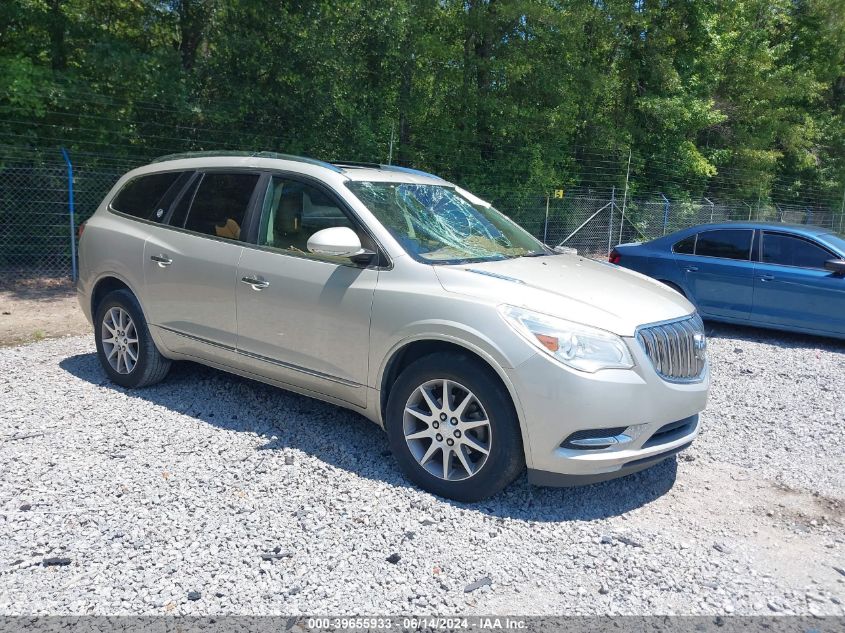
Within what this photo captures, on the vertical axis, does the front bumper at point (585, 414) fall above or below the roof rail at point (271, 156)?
below

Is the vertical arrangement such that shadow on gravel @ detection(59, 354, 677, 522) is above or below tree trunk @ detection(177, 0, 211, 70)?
below

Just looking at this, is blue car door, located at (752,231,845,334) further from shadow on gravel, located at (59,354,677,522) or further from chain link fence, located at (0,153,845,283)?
chain link fence, located at (0,153,845,283)

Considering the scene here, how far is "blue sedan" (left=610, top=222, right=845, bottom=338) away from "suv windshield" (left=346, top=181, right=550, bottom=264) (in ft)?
15.4

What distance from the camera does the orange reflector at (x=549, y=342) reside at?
3.68m

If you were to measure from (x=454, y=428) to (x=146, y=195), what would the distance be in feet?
11.5

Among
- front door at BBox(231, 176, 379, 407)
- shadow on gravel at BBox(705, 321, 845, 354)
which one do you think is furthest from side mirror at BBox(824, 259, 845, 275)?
front door at BBox(231, 176, 379, 407)

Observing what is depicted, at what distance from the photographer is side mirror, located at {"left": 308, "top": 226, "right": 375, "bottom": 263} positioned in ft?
13.7

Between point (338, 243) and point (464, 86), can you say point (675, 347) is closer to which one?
point (338, 243)

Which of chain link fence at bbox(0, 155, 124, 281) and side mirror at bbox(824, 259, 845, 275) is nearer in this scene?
side mirror at bbox(824, 259, 845, 275)

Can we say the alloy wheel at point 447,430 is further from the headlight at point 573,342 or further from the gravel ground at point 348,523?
the headlight at point 573,342

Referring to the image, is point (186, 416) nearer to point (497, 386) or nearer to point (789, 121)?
point (497, 386)

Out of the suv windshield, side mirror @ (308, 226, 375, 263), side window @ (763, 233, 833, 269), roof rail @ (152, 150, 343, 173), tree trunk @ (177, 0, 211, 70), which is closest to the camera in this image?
side mirror @ (308, 226, 375, 263)

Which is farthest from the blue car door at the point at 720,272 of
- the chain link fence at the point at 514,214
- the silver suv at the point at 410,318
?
the chain link fence at the point at 514,214

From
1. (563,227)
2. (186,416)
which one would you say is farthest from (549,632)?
(563,227)
